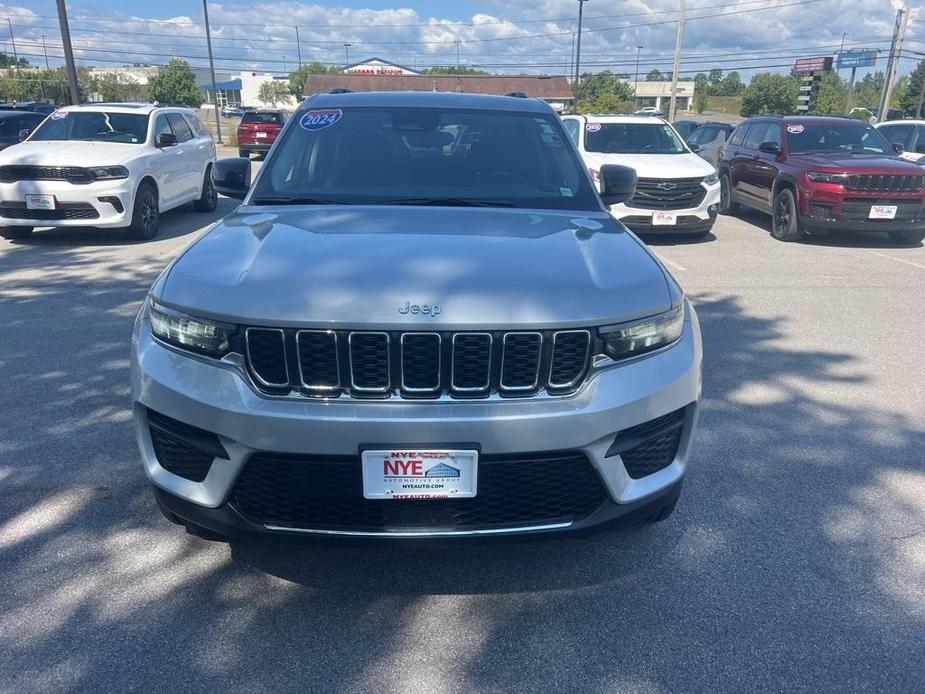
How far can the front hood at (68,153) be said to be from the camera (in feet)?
31.2

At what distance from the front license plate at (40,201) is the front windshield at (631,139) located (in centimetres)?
745

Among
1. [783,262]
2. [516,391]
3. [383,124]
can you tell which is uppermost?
[383,124]

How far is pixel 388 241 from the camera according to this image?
2906 mm

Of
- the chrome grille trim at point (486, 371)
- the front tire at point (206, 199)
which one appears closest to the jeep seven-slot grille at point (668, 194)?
the front tire at point (206, 199)

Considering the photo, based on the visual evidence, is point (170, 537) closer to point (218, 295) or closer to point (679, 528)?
point (218, 295)

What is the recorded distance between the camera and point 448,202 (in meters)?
3.58

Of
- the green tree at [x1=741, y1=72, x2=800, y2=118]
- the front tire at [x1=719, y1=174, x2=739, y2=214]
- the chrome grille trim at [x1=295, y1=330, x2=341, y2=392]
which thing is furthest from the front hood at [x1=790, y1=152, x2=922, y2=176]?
the green tree at [x1=741, y1=72, x2=800, y2=118]

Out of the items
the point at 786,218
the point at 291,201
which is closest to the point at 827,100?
the point at 786,218

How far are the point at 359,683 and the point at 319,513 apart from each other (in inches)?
21.6

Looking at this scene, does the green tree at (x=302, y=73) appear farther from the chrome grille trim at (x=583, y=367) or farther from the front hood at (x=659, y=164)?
the chrome grille trim at (x=583, y=367)

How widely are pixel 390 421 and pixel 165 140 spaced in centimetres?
989

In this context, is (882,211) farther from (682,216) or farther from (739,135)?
(739,135)

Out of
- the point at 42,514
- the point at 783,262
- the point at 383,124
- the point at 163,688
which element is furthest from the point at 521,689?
the point at 783,262

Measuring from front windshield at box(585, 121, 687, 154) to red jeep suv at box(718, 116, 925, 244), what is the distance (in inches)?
58.4
